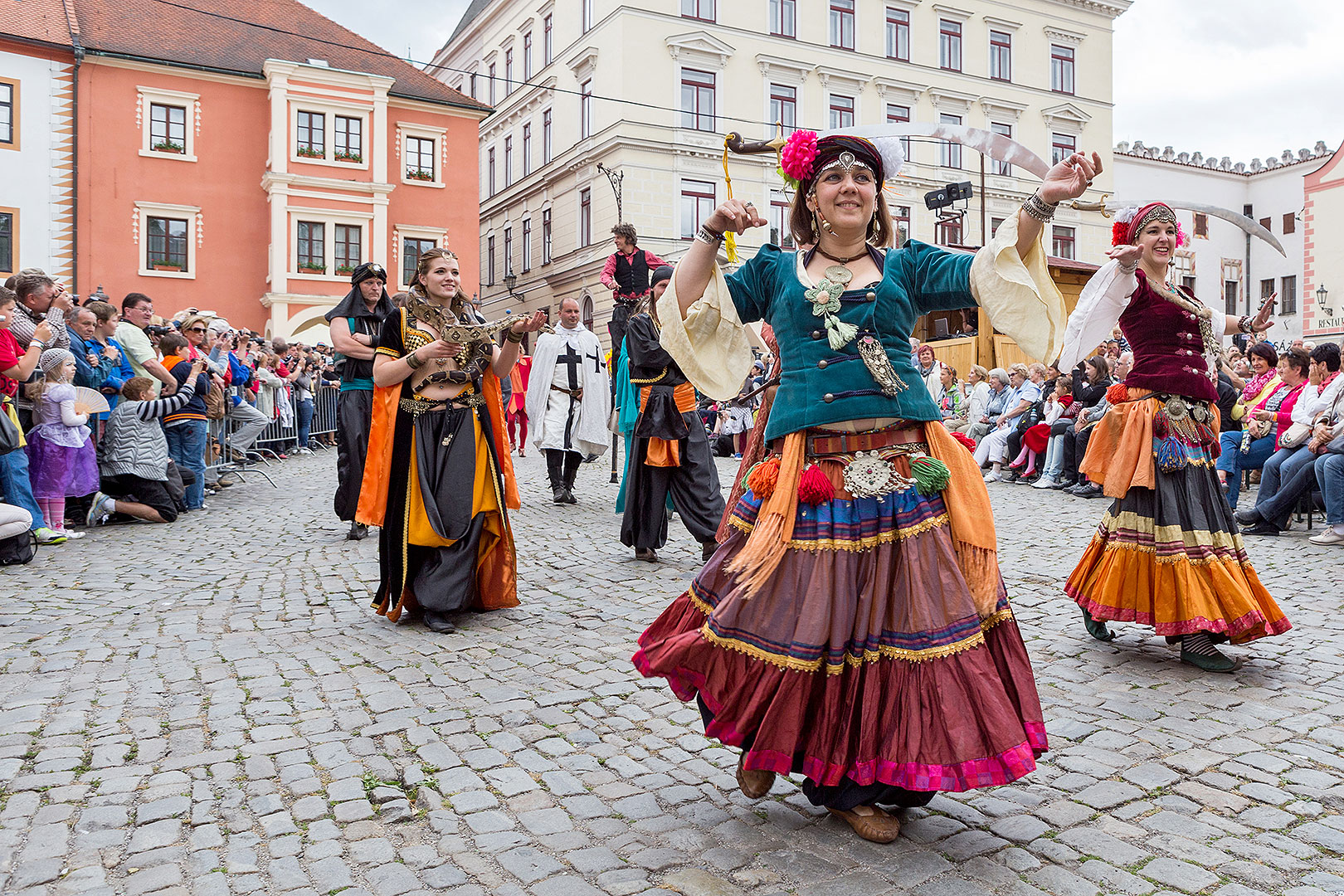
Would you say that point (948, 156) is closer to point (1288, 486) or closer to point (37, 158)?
point (37, 158)

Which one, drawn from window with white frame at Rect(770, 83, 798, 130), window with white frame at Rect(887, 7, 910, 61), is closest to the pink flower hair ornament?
window with white frame at Rect(770, 83, 798, 130)

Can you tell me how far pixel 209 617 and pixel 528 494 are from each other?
20.3ft

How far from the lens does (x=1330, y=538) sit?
8.48m

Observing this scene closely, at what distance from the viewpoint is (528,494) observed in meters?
11.8

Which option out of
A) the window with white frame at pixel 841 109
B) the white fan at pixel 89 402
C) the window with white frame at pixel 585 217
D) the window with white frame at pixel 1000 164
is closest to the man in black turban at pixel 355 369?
the white fan at pixel 89 402

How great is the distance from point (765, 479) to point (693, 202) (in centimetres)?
3345

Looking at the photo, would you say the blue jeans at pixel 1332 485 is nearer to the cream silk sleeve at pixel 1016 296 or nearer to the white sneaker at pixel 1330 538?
the white sneaker at pixel 1330 538

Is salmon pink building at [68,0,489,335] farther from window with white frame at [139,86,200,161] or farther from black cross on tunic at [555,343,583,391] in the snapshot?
black cross on tunic at [555,343,583,391]

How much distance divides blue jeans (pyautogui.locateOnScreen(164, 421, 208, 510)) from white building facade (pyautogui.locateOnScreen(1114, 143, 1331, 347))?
4036cm

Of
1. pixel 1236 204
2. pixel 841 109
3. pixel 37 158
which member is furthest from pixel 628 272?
pixel 1236 204

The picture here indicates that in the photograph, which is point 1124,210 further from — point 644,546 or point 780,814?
point 644,546

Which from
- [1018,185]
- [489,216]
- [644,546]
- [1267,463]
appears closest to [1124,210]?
[644,546]

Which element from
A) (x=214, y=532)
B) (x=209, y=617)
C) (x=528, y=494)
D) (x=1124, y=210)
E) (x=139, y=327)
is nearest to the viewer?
(x=1124, y=210)

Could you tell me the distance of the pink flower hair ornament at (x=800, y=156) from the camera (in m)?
3.11
